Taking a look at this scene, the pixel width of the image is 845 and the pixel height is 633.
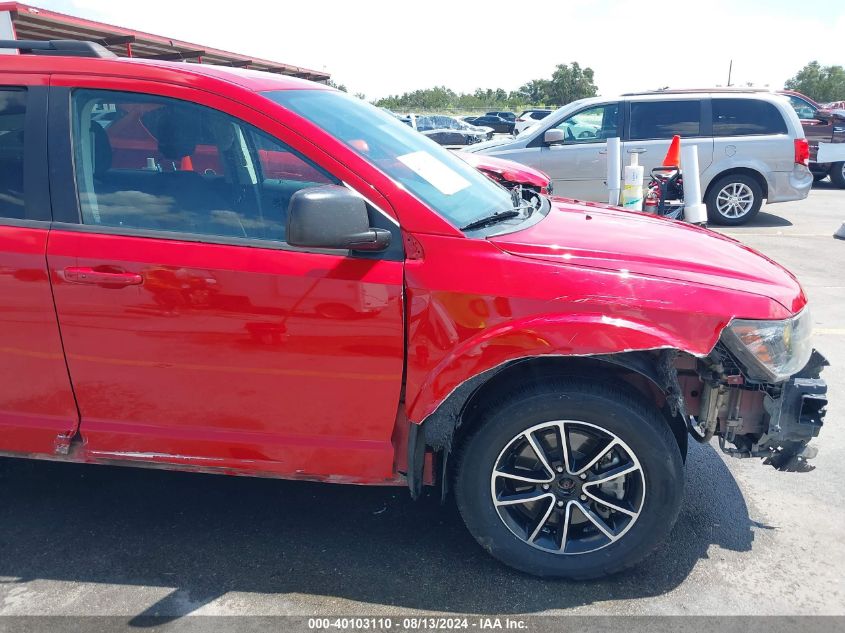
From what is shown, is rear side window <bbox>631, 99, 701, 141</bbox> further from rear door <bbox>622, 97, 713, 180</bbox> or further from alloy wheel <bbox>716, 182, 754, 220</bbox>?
alloy wheel <bbox>716, 182, 754, 220</bbox>

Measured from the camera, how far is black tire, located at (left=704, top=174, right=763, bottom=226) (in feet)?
34.5

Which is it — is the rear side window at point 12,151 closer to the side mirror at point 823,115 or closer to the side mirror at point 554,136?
the side mirror at point 554,136

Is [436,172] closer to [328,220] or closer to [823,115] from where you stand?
[328,220]

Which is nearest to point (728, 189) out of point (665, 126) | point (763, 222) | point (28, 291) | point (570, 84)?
point (763, 222)

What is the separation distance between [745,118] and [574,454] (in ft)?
30.2

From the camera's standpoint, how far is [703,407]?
114 inches

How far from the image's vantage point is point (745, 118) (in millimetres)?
10312

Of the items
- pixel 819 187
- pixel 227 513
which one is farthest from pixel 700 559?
pixel 819 187

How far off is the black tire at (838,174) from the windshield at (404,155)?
14834 millimetres

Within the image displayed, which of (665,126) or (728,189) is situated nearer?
(665,126)

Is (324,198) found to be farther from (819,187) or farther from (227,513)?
(819,187)

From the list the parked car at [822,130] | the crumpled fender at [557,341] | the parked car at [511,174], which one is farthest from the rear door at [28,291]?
the parked car at [822,130]

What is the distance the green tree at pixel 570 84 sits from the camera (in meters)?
69.6

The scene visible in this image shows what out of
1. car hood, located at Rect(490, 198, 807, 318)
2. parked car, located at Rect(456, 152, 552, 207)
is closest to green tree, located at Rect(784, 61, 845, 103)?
parked car, located at Rect(456, 152, 552, 207)
